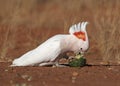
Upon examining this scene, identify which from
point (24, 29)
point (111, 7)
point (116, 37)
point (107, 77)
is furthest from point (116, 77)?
point (24, 29)

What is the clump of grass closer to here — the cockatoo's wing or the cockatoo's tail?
the cockatoo's tail

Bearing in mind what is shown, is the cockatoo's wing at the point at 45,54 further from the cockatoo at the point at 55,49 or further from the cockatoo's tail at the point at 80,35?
the cockatoo's tail at the point at 80,35

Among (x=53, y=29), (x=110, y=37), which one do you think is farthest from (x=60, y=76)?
(x=53, y=29)

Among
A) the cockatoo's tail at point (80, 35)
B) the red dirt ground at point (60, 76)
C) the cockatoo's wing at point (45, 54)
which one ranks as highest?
the cockatoo's tail at point (80, 35)

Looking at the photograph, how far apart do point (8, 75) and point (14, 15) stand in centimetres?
415

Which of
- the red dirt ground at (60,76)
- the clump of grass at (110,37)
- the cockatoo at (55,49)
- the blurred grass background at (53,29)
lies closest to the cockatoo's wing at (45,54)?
the cockatoo at (55,49)

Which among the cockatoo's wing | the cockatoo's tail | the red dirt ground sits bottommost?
the red dirt ground

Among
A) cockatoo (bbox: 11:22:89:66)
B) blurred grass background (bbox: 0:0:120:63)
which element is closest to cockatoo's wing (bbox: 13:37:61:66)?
cockatoo (bbox: 11:22:89:66)

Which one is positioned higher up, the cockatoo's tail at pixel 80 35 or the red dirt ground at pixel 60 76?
the cockatoo's tail at pixel 80 35

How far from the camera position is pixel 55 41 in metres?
10.4

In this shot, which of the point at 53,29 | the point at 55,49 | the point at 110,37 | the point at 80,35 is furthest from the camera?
the point at 53,29

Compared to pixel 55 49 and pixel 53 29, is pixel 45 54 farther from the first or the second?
pixel 53 29

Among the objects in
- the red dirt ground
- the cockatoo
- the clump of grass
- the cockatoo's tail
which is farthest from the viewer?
the clump of grass

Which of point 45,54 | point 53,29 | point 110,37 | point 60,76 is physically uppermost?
point 53,29
